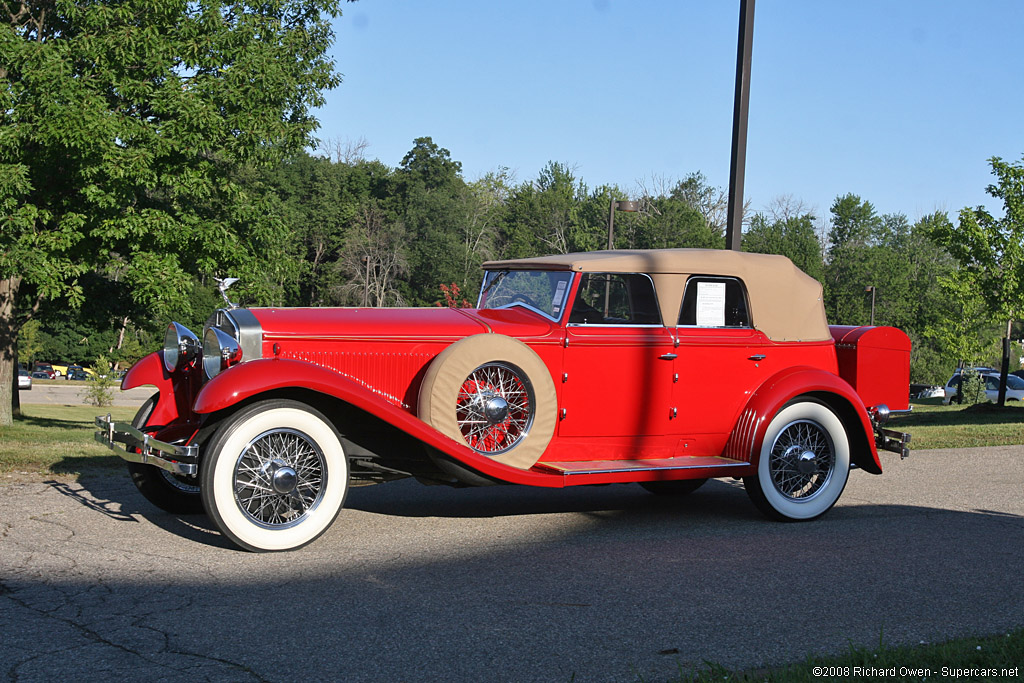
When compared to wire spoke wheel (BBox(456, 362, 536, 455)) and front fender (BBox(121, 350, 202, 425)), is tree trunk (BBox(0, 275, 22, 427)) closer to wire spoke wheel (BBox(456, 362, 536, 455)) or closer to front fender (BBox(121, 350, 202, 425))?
front fender (BBox(121, 350, 202, 425))

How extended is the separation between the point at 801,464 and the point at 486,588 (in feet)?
9.98

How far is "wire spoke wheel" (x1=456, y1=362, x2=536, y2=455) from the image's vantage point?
596 centimetres

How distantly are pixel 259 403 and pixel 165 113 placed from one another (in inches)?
316

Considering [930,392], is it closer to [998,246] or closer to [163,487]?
[998,246]

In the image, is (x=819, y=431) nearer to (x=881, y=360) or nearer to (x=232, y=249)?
(x=881, y=360)

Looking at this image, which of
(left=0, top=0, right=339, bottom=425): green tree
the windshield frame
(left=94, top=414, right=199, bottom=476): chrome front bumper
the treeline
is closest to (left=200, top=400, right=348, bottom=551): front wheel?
(left=94, top=414, right=199, bottom=476): chrome front bumper

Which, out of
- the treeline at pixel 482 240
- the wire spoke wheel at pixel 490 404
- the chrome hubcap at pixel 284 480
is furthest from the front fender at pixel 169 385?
the treeline at pixel 482 240

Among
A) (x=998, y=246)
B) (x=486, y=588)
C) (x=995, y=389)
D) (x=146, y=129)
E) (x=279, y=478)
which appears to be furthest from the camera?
(x=995, y=389)

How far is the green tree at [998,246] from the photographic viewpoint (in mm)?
18359

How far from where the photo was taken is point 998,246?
62.5 feet

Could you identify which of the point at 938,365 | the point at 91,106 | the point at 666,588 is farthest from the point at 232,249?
the point at 938,365

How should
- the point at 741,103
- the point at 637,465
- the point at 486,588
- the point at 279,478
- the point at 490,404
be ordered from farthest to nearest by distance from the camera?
the point at 741,103 < the point at 637,465 < the point at 490,404 < the point at 279,478 < the point at 486,588

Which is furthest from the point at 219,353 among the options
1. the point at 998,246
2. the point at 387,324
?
the point at 998,246

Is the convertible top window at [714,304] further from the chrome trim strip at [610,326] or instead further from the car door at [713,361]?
the chrome trim strip at [610,326]
